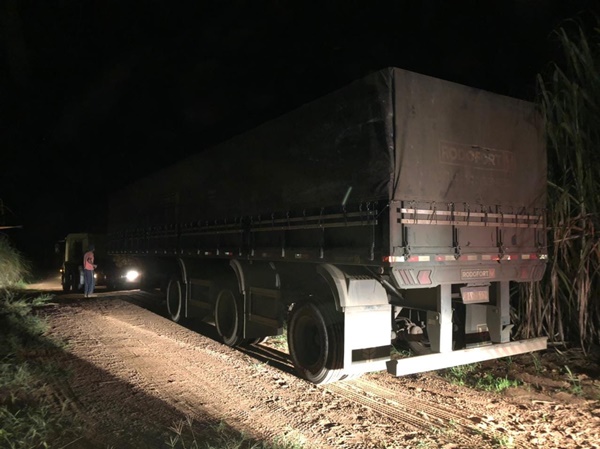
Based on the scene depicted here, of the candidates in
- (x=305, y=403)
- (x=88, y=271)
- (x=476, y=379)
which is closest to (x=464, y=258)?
(x=476, y=379)

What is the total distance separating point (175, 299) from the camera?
10148mm

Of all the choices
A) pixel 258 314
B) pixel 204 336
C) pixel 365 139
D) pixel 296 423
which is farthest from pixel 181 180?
pixel 296 423

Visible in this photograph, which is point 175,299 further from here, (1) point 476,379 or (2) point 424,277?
(2) point 424,277

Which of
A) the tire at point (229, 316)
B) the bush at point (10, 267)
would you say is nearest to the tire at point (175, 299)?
the tire at point (229, 316)

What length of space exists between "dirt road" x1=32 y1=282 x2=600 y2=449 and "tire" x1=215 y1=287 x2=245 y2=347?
0.47 meters

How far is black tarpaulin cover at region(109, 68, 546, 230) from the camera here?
15.4 feet

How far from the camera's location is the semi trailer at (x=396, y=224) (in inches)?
184

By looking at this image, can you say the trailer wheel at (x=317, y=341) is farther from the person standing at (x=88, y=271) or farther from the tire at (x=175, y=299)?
Result: the person standing at (x=88, y=271)

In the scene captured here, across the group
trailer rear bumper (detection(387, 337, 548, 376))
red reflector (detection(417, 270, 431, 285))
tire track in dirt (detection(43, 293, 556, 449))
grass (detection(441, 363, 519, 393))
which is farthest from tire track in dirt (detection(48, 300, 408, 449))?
grass (detection(441, 363, 519, 393))

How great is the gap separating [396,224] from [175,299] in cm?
700

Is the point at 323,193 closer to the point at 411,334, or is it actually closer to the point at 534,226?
the point at 411,334

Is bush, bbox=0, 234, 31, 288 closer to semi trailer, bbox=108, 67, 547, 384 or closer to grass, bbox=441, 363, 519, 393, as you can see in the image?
semi trailer, bbox=108, 67, 547, 384

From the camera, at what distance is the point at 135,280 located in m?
13.5

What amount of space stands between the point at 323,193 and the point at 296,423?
2580 millimetres
